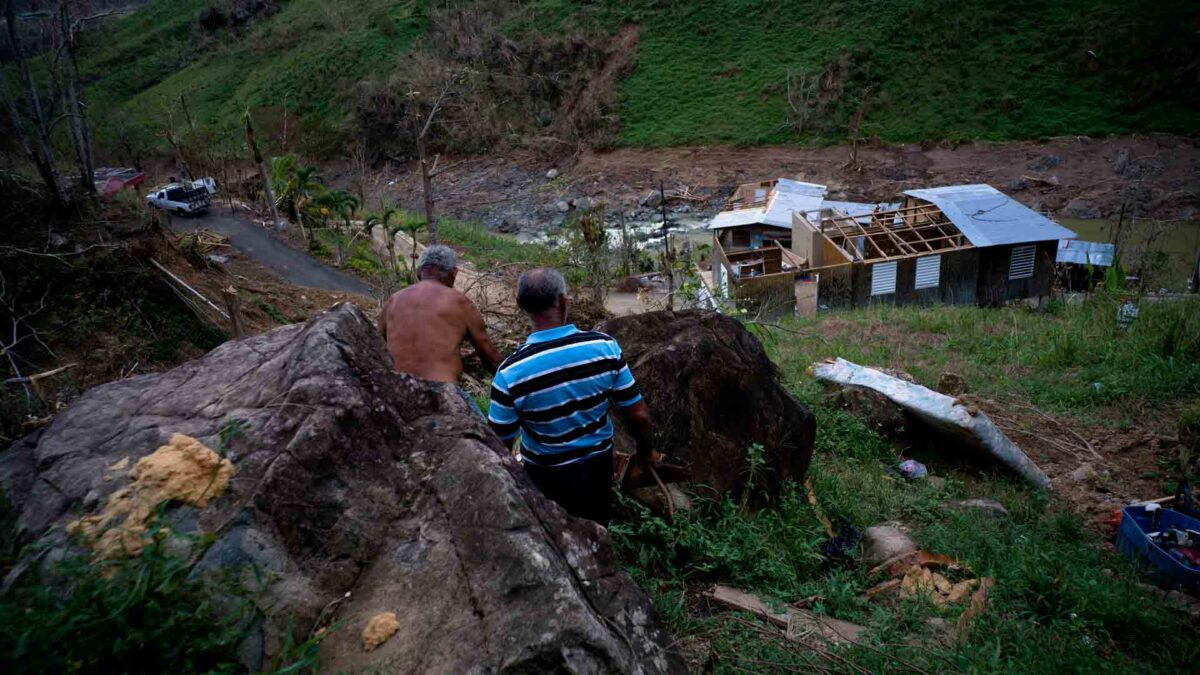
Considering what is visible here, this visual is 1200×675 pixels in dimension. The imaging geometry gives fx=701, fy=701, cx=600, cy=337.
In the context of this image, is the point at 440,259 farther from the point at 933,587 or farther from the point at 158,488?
the point at 933,587

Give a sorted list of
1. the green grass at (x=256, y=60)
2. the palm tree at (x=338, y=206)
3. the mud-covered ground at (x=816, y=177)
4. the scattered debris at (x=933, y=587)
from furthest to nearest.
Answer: the green grass at (x=256, y=60) → the mud-covered ground at (x=816, y=177) → the palm tree at (x=338, y=206) → the scattered debris at (x=933, y=587)

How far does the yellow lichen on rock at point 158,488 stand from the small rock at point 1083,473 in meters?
5.66

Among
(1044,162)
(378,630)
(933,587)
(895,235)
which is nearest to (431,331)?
(378,630)

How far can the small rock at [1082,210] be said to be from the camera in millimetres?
22859

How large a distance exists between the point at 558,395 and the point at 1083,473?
15.0ft

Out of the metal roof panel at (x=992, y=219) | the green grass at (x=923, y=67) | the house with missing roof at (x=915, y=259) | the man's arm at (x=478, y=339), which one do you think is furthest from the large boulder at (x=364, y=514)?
the green grass at (x=923, y=67)

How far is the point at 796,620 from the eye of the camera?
117 inches

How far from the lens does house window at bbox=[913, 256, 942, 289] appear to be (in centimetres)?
1455

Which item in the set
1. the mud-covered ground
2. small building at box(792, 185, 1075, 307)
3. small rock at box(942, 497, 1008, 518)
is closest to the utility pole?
→ small rock at box(942, 497, 1008, 518)

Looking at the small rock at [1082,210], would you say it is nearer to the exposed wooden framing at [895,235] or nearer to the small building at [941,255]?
the small building at [941,255]

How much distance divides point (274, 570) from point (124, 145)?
1409 inches

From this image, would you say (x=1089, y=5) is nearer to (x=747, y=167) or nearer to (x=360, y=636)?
(x=747, y=167)

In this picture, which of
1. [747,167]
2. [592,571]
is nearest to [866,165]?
[747,167]

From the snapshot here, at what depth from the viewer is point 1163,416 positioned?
585 centimetres
